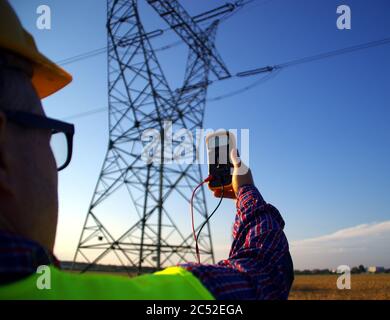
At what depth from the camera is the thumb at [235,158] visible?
1.62 m

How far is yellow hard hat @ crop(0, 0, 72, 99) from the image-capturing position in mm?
792

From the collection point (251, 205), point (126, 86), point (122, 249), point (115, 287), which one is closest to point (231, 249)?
point (251, 205)

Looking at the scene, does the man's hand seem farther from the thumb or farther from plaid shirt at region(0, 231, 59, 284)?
plaid shirt at region(0, 231, 59, 284)

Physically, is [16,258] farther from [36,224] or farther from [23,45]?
[23,45]

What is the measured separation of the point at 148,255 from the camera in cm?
1113

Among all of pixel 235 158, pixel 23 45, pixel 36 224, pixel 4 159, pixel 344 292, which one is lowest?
pixel 344 292

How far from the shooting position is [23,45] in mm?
821

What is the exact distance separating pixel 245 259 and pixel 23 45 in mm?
888

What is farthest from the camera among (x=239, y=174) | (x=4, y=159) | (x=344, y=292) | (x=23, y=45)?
(x=344, y=292)

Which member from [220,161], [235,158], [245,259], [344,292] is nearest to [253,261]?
[245,259]

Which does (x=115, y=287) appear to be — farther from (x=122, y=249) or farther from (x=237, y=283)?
(x=122, y=249)

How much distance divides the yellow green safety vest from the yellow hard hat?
53 centimetres

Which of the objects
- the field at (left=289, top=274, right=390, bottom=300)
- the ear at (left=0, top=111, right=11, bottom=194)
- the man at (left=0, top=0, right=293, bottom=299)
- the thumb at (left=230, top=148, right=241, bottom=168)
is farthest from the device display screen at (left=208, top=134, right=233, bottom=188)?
the field at (left=289, top=274, right=390, bottom=300)

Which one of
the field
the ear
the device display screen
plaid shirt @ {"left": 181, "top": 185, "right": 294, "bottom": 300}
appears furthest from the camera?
the field
